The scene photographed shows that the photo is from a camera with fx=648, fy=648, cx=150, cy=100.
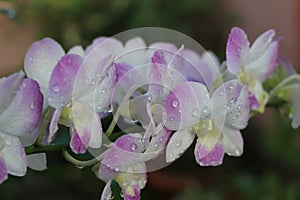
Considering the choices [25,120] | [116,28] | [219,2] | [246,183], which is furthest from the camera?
[219,2]

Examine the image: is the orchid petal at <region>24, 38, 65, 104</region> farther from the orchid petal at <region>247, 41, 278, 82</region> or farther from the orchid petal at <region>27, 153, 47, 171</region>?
the orchid petal at <region>247, 41, 278, 82</region>

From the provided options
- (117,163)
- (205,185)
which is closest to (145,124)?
(117,163)

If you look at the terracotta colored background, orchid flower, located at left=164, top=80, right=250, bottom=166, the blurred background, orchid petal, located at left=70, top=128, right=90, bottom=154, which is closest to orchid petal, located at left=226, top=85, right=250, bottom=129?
orchid flower, located at left=164, top=80, right=250, bottom=166

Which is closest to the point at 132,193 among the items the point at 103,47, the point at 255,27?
the point at 103,47

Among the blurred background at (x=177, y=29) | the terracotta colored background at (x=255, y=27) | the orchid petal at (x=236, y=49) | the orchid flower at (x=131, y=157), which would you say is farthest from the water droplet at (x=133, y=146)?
the terracotta colored background at (x=255, y=27)

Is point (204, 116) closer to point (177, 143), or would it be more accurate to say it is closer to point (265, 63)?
point (177, 143)

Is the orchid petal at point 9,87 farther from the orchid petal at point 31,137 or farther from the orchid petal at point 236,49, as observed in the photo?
the orchid petal at point 236,49

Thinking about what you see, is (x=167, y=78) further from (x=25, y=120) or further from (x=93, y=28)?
(x=93, y=28)
